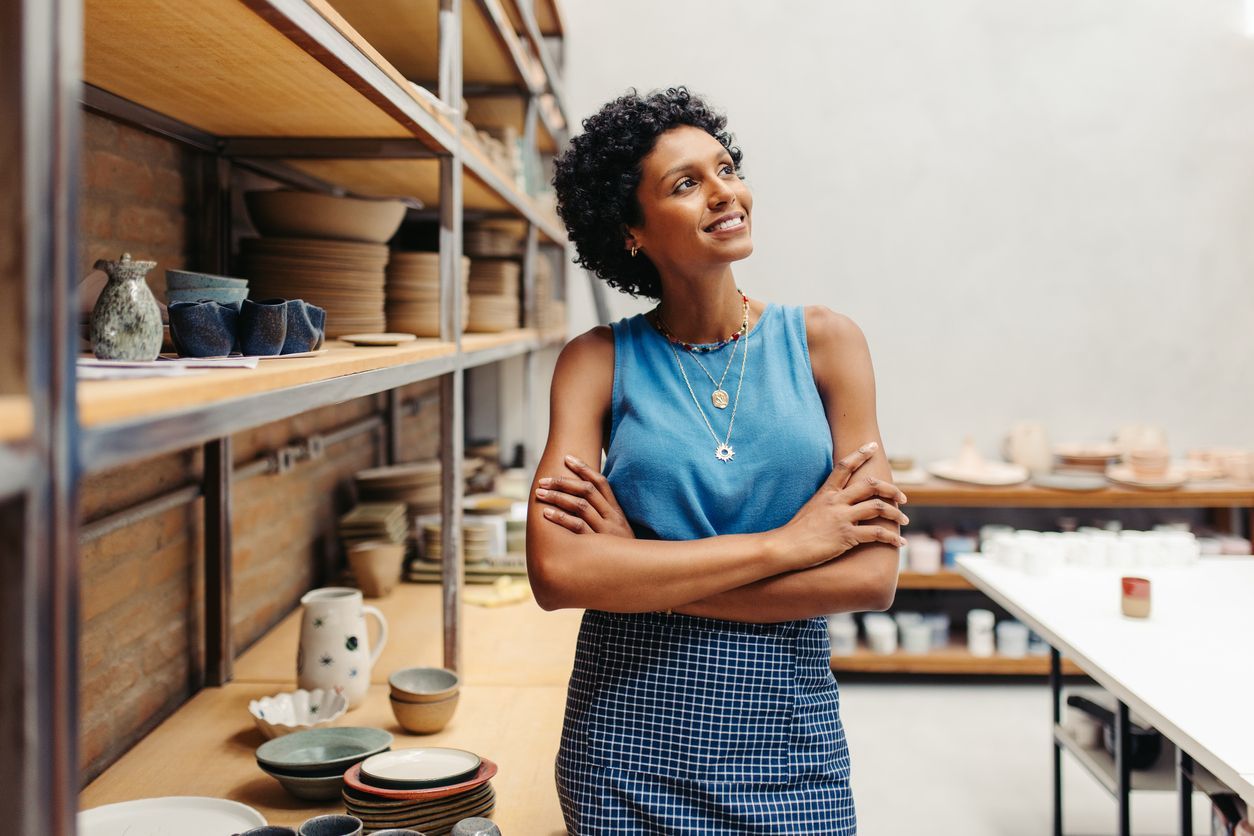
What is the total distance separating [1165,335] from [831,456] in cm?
379

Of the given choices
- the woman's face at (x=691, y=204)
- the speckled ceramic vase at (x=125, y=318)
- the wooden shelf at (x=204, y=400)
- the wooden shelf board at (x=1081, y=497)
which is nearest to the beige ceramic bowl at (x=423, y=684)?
the wooden shelf at (x=204, y=400)

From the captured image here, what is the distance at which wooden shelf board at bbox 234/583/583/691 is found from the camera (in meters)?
2.31

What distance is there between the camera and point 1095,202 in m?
4.72

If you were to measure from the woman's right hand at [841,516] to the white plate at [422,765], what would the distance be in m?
0.63

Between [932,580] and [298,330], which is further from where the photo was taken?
[932,580]

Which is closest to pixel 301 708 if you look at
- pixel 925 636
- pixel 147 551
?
pixel 147 551

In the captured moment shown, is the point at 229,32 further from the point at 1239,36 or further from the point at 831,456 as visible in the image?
the point at 1239,36

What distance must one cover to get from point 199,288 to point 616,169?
0.74 meters

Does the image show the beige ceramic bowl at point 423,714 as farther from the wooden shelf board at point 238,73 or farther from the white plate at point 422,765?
the wooden shelf board at point 238,73

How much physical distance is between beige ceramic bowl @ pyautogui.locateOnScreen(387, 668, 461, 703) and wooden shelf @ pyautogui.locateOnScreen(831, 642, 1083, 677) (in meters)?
2.65

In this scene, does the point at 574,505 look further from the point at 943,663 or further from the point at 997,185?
the point at 997,185

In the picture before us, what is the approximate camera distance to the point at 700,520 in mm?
1602

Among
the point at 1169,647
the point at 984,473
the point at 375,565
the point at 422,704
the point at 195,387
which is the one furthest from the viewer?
the point at 984,473

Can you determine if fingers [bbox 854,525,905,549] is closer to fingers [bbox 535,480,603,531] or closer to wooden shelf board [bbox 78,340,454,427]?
fingers [bbox 535,480,603,531]
